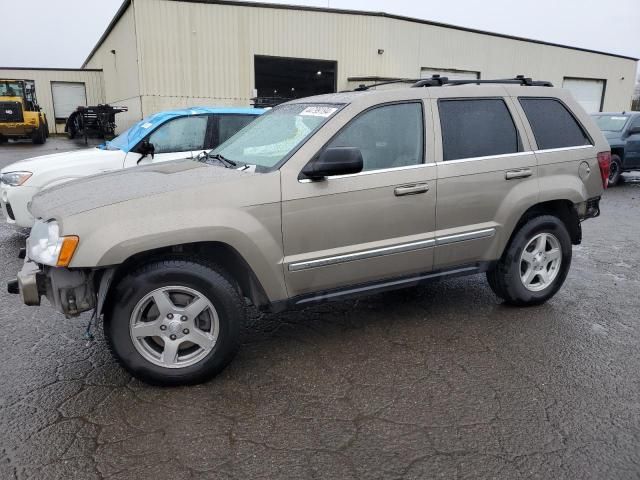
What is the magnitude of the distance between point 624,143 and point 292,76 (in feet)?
72.9

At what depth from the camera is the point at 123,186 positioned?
340cm

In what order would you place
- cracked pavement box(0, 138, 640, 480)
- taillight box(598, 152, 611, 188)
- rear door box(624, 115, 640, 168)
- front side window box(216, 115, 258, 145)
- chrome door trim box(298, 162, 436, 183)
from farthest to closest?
rear door box(624, 115, 640, 168), front side window box(216, 115, 258, 145), taillight box(598, 152, 611, 188), chrome door trim box(298, 162, 436, 183), cracked pavement box(0, 138, 640, 480)

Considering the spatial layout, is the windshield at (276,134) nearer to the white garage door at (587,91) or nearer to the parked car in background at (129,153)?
the parked car in background at (129,153)

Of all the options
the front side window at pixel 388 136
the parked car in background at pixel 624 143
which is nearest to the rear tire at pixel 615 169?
the parked car in background at pixel 624 143

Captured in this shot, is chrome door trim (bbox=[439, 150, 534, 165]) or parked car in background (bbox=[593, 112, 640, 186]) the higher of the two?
chrome door trim (bbox=[439, 150, 534, 165])

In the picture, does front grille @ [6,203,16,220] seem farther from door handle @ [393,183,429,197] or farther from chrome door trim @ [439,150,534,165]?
chrome door trim @ [439,150,534,165]

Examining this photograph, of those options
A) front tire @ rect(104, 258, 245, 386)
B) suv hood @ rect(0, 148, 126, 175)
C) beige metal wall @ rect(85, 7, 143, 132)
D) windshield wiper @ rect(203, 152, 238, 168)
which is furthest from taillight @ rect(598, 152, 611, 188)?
beige metal wall @ rect(85, 7, 143, 132)

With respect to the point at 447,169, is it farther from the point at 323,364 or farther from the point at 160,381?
the point at 160,381

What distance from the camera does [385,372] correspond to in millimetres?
3494

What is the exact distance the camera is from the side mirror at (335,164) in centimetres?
329

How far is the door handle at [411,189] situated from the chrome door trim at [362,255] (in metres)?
0.37

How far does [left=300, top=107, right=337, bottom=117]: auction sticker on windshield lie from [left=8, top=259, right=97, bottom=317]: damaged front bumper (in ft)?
6.18

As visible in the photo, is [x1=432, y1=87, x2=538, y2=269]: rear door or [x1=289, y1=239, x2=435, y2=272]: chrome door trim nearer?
[x1=289, y1=239, x2=435, y2=272]: chrome door trim

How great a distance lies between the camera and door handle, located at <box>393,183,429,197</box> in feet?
12.2
